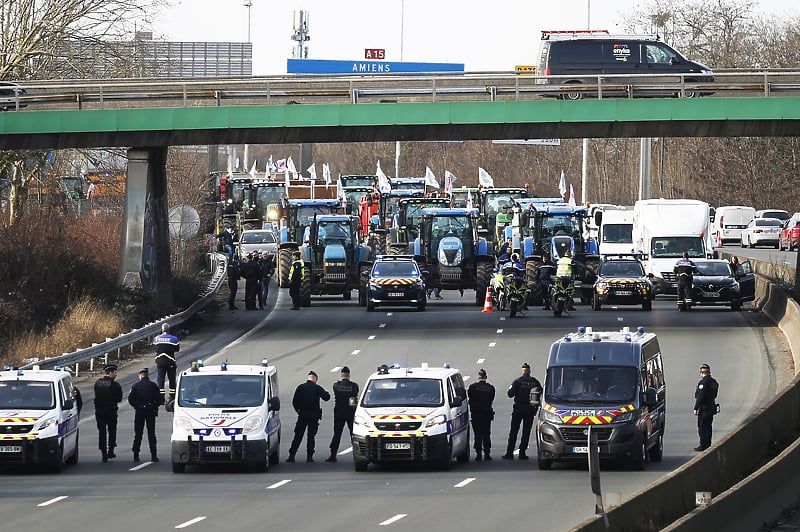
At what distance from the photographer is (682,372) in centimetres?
3497

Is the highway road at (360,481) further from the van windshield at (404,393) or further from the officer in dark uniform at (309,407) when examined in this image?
the van windshield at (404,393)

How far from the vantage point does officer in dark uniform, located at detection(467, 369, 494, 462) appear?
2444cm

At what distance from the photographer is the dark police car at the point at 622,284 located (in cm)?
4734

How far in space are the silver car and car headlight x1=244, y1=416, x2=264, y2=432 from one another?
4112cm

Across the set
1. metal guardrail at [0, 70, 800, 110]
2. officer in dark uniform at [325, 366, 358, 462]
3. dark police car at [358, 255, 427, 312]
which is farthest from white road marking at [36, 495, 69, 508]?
dark police car at [358, 255, 427, 312]

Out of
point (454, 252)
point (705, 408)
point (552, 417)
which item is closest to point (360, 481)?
point (552, 417)

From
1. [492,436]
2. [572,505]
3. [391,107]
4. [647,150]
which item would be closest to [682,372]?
[492,436]

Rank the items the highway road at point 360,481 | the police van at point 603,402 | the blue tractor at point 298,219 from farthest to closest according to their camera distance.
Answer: the blue tractor at point 298,219 → the police van at point 603,402 → the highway road at point 360,481

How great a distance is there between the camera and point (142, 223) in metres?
44.5

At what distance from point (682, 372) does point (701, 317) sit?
11.8 m

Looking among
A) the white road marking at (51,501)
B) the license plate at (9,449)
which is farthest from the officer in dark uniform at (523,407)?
the license plate at (9,449)

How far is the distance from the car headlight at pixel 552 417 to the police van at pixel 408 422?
4.65ft

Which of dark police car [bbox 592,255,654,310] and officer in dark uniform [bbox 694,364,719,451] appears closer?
officer in dark uniform [bbox 694,364,719,451]

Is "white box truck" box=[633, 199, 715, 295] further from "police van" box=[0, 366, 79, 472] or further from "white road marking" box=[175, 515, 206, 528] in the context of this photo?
"white road marking" box=[175, 515, 206, 528]
